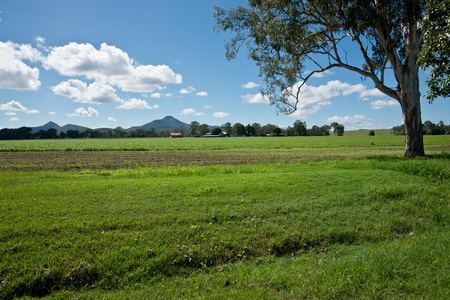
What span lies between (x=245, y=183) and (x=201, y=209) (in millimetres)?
3296

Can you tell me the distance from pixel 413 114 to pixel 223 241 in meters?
Answer: 19.9

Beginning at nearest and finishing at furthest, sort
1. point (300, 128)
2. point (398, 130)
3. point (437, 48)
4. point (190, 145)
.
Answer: point (437, 48)
point (190, 145)
point (398, 130)
point (300, 128)

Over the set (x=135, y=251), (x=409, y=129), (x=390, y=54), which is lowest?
(x=135, y=251)

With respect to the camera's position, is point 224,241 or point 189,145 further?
point 189,145

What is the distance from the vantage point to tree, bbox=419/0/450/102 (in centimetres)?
1205

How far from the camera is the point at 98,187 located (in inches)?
384

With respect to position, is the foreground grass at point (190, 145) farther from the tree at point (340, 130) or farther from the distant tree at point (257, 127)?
the distant tree at point (257, 127)

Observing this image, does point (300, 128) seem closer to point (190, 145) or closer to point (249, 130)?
point (249, 130)

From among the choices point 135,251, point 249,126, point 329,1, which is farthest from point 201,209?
point 249,126

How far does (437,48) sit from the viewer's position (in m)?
12.4

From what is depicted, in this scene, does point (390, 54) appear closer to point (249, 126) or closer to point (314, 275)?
point (314, 275)

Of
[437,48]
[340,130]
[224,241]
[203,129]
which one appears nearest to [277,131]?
[340,130]

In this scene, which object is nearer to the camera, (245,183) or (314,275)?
(314,275)

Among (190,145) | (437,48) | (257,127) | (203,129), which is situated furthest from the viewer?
(203,129)
